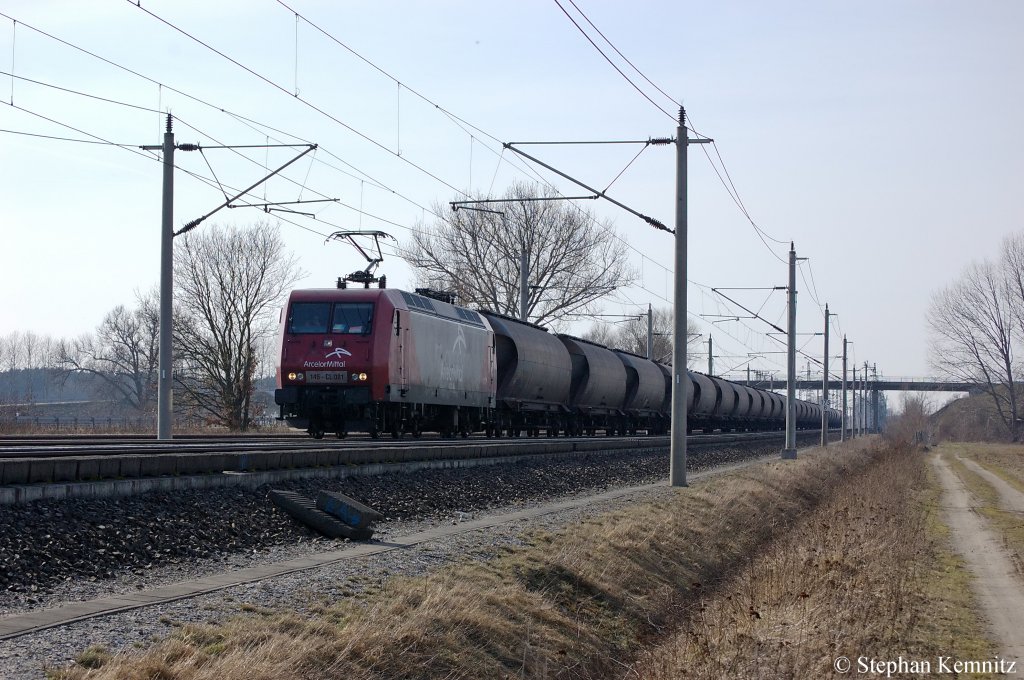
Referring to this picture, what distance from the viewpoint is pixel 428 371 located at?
26906 mm

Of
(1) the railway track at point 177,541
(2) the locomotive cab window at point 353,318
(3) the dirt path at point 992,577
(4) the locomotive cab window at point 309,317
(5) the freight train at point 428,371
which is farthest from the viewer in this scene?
(4) the locomotive cab window at point 309,317

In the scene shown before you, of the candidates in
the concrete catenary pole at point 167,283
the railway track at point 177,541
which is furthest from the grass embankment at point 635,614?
the concrete catenary pole at point 167,283

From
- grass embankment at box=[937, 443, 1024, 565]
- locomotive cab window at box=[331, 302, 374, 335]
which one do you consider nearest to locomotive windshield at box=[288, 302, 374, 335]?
locomotive cab window at box=[331, 302, 374, 335]

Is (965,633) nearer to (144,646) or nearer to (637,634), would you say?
(637,634)

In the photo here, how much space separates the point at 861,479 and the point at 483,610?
21.9m

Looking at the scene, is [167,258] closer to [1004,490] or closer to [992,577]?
[992,577]

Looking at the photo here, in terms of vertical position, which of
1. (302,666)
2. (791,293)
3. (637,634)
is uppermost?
(791,293)

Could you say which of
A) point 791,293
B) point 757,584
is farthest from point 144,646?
point 791,293

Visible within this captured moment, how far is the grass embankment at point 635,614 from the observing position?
7.08 meters

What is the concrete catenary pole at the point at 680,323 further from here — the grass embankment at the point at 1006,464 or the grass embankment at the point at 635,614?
the grass embankment at the point at 1006,464

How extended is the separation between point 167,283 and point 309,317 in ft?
10.7

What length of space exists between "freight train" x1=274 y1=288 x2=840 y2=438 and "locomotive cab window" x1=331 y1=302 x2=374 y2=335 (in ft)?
0.07

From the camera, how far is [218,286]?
162 feet

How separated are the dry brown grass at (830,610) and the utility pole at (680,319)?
3.33 metres
